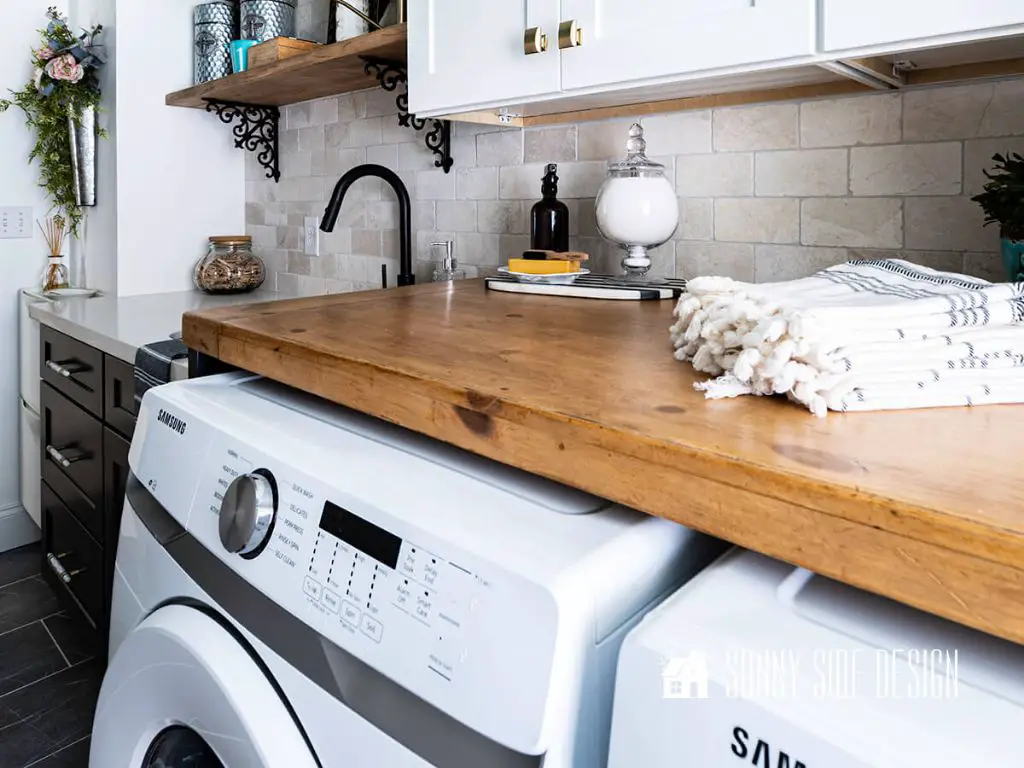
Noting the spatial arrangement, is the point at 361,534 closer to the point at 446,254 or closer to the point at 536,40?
the point at 536,40

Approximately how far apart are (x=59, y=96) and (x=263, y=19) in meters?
0.72

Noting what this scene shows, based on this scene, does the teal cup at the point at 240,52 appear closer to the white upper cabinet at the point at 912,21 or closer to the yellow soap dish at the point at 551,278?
the yellow soap dish at the point at 551,278

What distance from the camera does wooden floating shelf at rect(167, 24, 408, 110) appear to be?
1.63m

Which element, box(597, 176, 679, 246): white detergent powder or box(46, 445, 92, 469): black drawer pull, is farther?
box(46, 445, 92, 469): black drawer pull

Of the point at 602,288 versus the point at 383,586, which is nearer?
the point at 383,586

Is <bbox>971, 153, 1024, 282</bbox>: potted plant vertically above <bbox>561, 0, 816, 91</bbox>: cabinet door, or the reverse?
<bbox>561, 0, 816, 91</bbox>: cabinet door

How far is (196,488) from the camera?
0.82m

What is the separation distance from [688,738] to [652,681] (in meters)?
0.04

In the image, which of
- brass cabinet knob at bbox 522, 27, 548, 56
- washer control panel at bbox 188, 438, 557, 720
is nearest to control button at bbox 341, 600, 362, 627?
washer control panel at bbox 188, 438, 557, 720

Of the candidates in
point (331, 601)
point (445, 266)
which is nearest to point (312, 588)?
point (331, 601)

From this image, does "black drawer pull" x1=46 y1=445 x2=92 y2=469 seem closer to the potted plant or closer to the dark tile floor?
the dark tile floor

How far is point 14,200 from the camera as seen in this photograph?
8.30 ft

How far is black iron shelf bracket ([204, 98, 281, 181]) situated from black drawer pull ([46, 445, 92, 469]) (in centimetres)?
108

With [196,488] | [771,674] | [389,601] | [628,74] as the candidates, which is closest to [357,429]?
[196,488]
